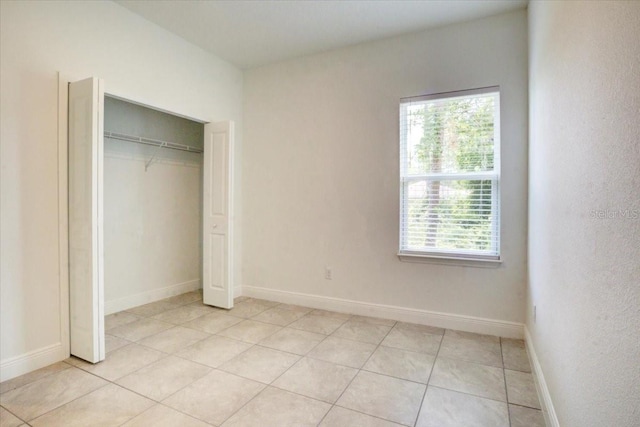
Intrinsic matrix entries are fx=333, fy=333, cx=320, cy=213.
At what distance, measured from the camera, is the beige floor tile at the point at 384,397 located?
6.10 ft

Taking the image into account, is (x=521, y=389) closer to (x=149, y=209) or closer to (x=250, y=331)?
(x=250, y=331)

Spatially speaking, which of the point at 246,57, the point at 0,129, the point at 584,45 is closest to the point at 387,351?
the point at 584,45

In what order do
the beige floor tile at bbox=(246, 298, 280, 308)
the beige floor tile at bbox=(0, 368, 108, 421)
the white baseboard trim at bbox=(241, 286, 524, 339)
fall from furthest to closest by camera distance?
the beige floor tile at bbox=(246, 298, 280, 308)
the white baseboard trim at bbox=(241, 286, 524, 339)
the beige floor tile at bbox=(0, 368, 108, 421)

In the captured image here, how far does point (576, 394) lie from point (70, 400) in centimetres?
260

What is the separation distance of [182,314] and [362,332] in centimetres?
190

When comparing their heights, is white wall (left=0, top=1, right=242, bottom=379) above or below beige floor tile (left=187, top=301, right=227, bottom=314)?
above

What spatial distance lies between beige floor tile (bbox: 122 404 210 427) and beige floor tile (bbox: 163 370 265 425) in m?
0.04

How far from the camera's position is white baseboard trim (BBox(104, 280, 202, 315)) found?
353 cm

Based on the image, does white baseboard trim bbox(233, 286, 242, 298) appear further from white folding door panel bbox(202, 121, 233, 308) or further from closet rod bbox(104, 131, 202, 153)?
closet rod bbox(104, 131, 202, 153)

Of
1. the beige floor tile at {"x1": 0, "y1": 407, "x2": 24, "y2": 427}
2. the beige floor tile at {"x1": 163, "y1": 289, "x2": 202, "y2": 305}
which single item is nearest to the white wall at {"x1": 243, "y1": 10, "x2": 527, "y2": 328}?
the beige floor tile at {"x1": 163, "y1": 289, "x2": 202, "y2": 305}

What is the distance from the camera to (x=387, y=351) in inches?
105

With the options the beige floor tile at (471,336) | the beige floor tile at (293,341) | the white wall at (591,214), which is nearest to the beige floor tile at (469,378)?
the white wall at (591,214)

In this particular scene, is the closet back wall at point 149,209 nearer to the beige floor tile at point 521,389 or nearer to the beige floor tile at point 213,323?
the beige floor tile at point 213,323

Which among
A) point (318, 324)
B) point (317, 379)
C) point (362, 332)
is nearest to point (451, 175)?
point (362, 332)
